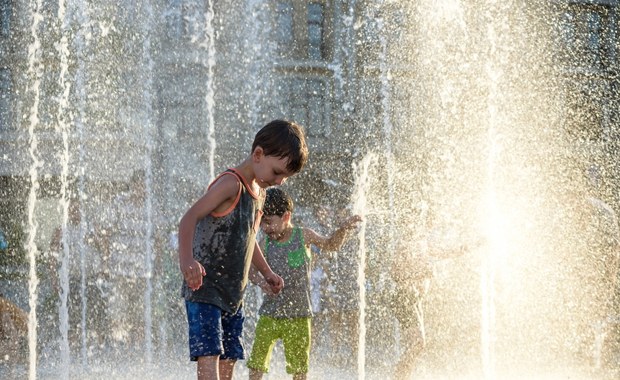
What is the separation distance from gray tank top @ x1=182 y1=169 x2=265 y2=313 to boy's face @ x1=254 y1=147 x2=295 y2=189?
69mm

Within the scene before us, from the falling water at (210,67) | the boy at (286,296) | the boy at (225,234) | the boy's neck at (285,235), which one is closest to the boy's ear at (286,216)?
the boy at (286,296)

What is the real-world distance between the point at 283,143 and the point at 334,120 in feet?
50.8

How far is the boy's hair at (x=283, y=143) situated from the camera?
315 centimetres

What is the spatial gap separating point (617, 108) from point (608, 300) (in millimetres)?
14717

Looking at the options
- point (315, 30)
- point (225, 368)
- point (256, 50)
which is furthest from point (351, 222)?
point (315, 30)

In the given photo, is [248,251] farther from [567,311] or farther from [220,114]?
[220,114]

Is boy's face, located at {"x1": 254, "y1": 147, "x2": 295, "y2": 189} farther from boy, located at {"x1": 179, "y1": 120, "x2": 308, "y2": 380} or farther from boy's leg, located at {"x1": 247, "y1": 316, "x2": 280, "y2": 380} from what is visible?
boy's leg, located at {"x1": 247, "y1": 316, "x2": 280, "y2": 380}

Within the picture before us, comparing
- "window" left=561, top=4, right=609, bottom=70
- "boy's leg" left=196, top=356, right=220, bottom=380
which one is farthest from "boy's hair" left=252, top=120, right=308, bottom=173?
"window" left=561, top=4, right=609, bottom=70

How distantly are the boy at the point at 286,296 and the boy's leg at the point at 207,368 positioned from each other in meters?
1.23

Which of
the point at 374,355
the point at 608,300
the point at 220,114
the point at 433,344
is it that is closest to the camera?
A: the point at 608,300

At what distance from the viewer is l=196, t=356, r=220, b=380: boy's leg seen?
3.15 m

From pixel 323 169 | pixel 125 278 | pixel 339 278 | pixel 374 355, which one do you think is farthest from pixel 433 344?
pixel 323 169

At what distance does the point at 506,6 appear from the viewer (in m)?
19.8

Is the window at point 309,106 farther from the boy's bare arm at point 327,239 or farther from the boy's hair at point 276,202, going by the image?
the boy's hair at point 276,202
